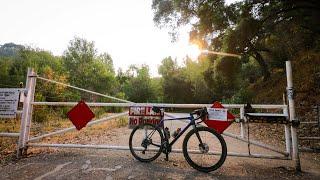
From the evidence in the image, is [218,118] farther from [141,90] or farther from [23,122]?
[141,90]

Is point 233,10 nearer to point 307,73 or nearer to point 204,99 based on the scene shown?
point 307,73

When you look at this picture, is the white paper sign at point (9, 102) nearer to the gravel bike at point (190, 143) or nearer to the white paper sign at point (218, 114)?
the gravel bike at point (190, 143)

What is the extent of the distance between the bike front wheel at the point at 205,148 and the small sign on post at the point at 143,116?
0.92 meters

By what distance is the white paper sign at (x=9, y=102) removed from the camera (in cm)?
655

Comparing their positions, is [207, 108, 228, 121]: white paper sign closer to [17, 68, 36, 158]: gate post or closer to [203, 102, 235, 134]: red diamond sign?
[203, 102, 235, 134]: red diamond sign

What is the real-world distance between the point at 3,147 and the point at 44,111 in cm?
669

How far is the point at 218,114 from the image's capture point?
5.66 metres

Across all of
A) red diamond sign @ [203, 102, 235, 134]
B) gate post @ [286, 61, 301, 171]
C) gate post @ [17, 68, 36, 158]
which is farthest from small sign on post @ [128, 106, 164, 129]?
gate post @ [286, 61, 301, 171]

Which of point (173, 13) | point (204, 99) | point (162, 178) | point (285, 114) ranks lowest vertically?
point (162, 178)

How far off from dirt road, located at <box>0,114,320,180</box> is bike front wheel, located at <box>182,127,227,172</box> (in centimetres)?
16

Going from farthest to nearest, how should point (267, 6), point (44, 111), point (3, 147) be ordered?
1. point (267, 6)
2. point (44, 111)
3. point (3, 147)

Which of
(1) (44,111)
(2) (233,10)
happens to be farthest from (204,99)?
(1) (44,111)

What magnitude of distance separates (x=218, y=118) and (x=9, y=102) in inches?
192

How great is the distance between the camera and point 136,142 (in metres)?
6.08
